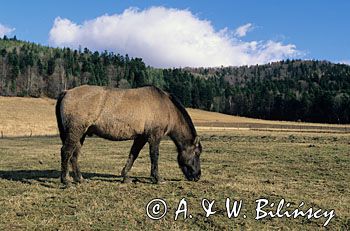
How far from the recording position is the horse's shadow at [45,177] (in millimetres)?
12013

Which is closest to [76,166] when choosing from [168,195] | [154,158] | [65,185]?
[65,185]

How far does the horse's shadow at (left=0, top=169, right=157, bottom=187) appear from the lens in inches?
473

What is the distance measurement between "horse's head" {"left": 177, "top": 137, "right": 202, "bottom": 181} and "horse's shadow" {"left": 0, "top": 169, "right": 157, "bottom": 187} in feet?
3.81

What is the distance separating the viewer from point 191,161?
12211mm

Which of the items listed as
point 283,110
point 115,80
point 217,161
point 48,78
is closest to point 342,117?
point 283,110

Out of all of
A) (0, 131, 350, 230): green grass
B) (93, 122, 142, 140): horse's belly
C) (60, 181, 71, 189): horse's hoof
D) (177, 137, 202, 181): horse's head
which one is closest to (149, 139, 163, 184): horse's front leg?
(0, 131, 350, 230): green grass

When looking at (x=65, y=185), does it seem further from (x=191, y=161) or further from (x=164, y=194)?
(x=191, y=161)

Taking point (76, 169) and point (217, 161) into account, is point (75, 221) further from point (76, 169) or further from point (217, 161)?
point (217, 161)

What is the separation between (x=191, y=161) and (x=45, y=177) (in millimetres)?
4689

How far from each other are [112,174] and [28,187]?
359 centimetres

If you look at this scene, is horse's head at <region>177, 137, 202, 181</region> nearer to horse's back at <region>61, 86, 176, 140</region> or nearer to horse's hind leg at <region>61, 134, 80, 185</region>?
horse's back at <region>61, 86, 176, 140</region>

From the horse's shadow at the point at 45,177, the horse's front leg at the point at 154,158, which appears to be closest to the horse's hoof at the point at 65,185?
the horse's shadow at the point at 45,177

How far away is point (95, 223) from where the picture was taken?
23.8 feet

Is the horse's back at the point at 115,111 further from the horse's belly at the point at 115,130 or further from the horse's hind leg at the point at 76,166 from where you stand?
the horse's hind leg at the point at 76,166
